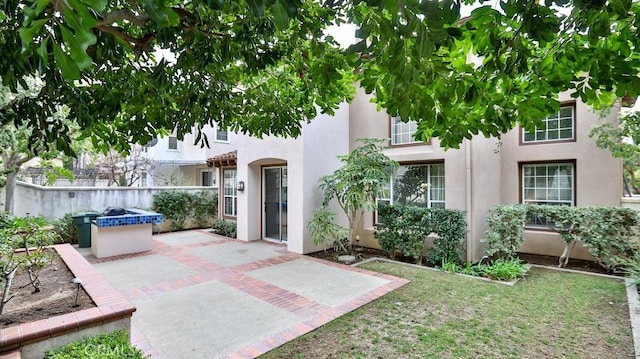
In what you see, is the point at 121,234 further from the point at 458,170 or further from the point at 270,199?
the point at 458,170

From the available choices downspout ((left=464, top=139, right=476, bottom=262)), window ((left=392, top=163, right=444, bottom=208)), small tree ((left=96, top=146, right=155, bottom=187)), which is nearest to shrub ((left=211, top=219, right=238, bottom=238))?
window ((left=392, top=163, right=444, bottom=208))

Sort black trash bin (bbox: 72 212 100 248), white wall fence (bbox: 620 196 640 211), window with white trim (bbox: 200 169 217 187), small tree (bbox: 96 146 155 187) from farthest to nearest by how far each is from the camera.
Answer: window with white trim (bbox: 200 169 217 187) < small tree (bbox: 96 146 155 187) < black trash bin (bbox: 72 212 100 248) < white wall fence (bbox: 620 196 640 211)

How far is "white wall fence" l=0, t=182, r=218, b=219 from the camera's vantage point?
33.9 ft

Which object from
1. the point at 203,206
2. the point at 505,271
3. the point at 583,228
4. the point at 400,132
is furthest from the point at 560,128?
the point at 203,206

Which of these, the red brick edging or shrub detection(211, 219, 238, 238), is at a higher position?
the red brick edging

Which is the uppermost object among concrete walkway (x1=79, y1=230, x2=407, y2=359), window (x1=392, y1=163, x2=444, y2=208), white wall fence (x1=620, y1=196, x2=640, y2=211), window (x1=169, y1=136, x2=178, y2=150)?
window (x1=169, y1=136, x2=178, y2=150)

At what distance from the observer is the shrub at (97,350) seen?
9.57 feet

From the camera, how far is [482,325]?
4672mm

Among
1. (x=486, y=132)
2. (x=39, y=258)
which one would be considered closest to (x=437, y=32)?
(x=486, y=132)

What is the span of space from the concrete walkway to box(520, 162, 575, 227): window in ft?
18.2

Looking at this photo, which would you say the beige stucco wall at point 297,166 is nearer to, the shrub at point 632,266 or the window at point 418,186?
the window at point 418,186

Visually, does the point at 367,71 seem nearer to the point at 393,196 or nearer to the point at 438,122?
the point at 438,122

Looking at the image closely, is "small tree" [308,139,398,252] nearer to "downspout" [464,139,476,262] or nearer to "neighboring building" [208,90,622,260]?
"neighboring building" [208,90,622,260]

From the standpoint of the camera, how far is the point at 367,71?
263 cm
